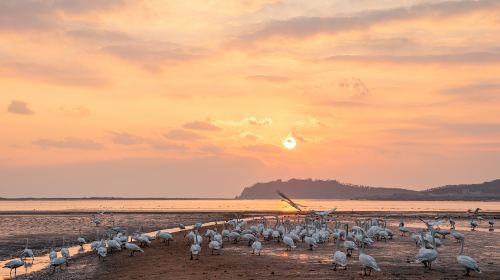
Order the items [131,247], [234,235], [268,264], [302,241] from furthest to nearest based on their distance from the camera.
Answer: [302,241]
[234,235]
[131,247]
[268,264]

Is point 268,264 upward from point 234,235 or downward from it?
downward

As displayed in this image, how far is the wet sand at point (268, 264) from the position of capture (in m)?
23.7

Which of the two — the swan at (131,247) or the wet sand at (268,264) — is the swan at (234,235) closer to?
the wet sand at (268,264)

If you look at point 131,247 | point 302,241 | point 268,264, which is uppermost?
point 302,241

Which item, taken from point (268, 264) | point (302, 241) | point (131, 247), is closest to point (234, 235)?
point (302, 241)

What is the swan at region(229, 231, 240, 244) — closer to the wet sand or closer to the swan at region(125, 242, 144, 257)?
the wet sand

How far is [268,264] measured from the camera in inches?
1067

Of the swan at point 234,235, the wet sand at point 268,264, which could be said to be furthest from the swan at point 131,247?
the swan at point 234,235

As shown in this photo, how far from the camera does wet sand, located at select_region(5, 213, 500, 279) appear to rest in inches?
932

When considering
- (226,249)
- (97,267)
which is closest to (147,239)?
(226,249)

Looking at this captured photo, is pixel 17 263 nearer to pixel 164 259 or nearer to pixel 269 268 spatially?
pixel 164 259

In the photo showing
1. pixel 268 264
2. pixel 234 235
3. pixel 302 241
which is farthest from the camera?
pixel 302 241

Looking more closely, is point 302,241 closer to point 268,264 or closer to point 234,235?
point 234,235

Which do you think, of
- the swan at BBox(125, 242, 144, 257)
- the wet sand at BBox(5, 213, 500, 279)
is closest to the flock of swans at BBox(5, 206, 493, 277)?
the swan at BBox(125, 242, 144, 257)
